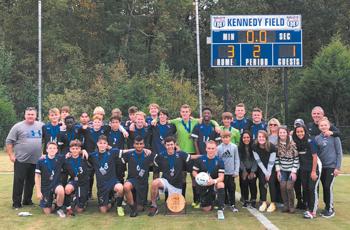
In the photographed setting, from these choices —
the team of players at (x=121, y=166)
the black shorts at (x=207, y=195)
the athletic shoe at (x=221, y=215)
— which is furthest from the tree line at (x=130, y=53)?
the athletic shoe at (x=221, y=215)

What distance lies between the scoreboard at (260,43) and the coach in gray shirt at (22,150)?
31.4 ft

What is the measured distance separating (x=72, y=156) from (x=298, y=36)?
37.5 ft

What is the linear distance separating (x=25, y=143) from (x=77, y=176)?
1295 mm

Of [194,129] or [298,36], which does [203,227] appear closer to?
[194,129]

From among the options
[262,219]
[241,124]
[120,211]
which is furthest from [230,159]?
[120,211]

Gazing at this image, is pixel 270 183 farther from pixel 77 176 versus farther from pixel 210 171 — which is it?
pixel 77 176

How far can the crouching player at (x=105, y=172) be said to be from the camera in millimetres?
8844

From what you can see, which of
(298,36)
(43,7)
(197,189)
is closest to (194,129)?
(197,189)

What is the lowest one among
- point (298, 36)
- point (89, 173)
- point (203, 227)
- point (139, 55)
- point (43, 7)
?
point (203, 227)

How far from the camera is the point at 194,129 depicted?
9.70 m

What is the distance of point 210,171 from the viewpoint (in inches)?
353

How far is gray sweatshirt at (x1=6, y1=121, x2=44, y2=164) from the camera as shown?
30.7 ft

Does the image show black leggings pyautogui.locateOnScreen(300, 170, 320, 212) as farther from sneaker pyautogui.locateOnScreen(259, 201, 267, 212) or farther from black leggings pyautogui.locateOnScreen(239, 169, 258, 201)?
black leggings pyautogui.locateOnScreen(239, 169, 258, 201)

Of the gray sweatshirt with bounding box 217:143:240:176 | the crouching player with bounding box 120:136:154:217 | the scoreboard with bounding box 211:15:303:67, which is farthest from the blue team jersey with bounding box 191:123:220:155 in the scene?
the scoreboard with bounding box 211:15:303:67
